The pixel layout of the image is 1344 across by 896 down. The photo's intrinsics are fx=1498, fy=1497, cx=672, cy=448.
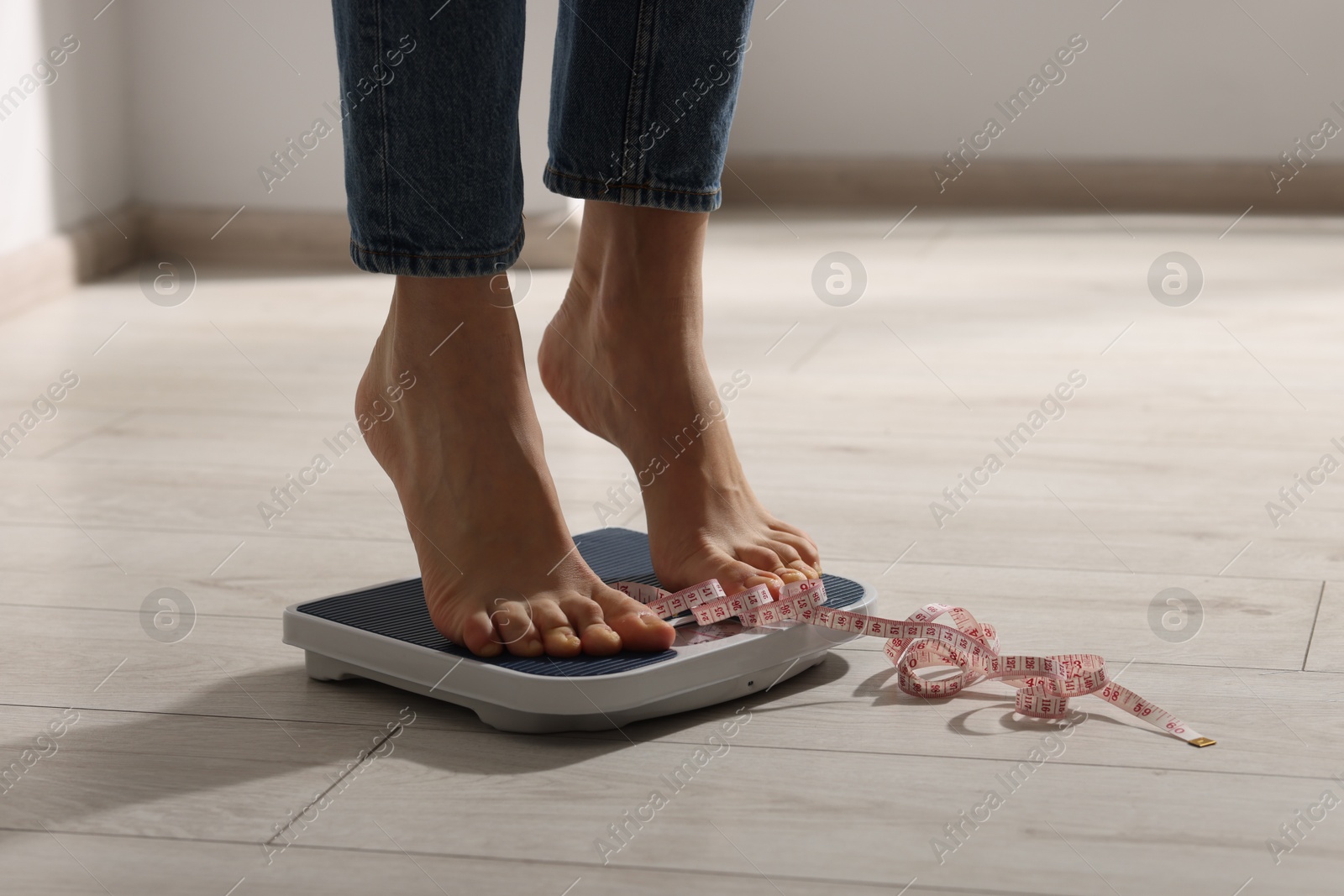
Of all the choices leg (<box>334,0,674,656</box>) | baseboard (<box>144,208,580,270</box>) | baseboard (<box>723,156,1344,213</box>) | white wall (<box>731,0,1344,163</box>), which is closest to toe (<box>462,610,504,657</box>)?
leg (<box>334,0,674,656</box>)

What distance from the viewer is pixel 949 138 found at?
3.98m

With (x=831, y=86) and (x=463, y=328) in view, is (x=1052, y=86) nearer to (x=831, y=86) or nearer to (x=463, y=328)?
(x=831, y=86)

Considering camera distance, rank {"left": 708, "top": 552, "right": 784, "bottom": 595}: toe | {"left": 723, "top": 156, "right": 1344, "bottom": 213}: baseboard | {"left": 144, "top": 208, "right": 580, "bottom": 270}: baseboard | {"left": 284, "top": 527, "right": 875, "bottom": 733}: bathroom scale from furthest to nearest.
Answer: {"left": 723, "top": 156, "right": 1344, "bottom": 213}: baseboard < {"left": 144, "top": 208, "right": 580, "bottom": 270}: baseboard < {"left": 708, "top": 552, "right": 784, "bottom": 595}: toe < {"left": 284, "top": 527, "right": 875, "bottom": 733}: bathroom scale

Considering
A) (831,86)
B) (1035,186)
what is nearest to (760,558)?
(1035,186)

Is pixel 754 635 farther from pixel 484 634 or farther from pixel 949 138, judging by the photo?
pixel 949 138

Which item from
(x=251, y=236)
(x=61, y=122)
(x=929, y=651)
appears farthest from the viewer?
(x=251, y=236)

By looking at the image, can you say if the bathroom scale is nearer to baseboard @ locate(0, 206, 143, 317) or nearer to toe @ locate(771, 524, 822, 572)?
toe @ locate(771, 524, 822, 572)

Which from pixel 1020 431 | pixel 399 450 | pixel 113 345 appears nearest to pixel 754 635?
pixel 399 450

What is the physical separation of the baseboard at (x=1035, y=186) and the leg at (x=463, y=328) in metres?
3.02

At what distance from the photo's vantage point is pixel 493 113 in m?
0.91

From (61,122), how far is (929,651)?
2.22 metres

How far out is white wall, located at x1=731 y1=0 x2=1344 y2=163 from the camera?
3.73 m

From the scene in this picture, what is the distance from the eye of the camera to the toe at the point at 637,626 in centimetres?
92

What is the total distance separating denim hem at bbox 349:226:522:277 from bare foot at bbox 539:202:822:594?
16cm
